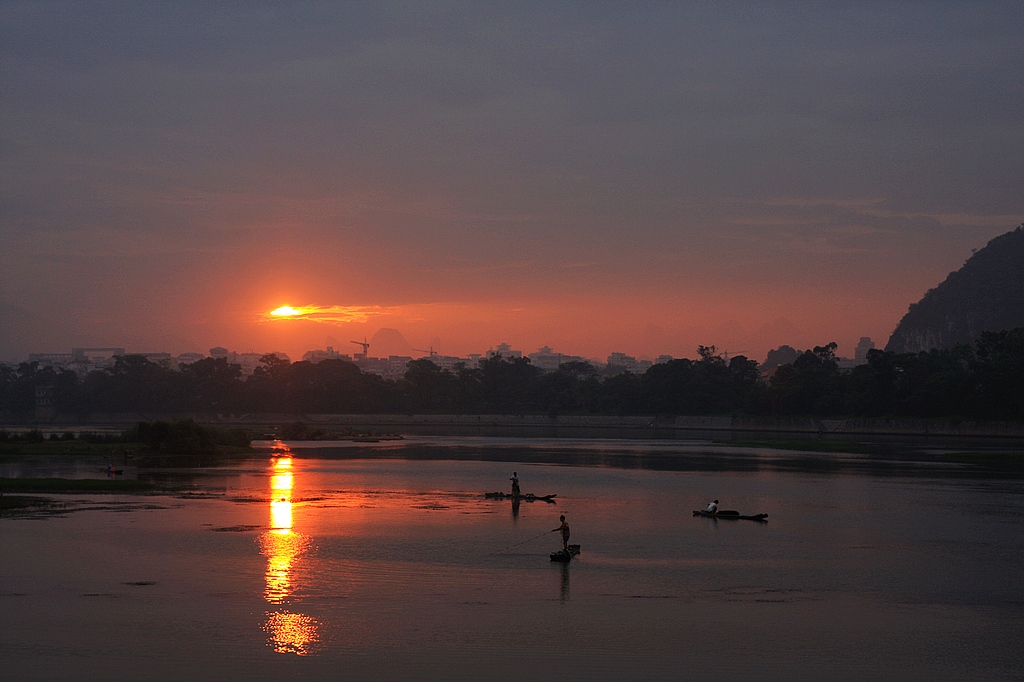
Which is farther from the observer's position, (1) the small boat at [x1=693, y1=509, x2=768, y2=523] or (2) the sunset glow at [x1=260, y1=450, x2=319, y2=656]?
(1) the small boat at [x1=693, y1=509, x2=768, y2=523]

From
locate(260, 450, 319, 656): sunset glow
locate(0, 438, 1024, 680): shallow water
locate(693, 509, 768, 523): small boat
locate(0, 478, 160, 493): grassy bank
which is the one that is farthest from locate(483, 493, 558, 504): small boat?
locate(0, 478, 160, 493): grassy bank

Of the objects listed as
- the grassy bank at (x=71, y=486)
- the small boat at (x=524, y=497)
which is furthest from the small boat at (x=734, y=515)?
the grassy bank at (x=71, y=486)

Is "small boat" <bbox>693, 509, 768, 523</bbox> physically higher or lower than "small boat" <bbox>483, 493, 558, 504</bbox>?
lower

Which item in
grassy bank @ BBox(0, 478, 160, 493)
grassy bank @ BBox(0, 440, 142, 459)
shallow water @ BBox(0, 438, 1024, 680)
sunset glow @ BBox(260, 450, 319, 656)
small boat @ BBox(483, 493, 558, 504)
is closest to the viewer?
shallow water @ BBox(0, 438, 1024, 680)

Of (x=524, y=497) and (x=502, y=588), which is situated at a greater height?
(x=524, y=497)

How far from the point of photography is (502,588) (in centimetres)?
2900

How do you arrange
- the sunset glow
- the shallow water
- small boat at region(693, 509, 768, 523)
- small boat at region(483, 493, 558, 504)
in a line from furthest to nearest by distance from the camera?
small boat at region(483, 493, 558, 504), small boat at region(693, 509, 768, 523), the sunset glow, the shallow water

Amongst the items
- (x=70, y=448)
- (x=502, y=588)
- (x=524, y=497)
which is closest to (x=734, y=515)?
(x=524, y=497)

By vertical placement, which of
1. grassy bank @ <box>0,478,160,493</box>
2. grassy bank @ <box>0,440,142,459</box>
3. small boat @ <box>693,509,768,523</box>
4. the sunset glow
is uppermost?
grassy bank @ <box>0,440,142,459</box>

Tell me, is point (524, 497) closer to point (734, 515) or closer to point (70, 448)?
point (734, 515)

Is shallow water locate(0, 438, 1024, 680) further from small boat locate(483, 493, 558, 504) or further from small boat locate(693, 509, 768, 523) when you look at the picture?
small boat locate(693, 509, 768, 523)

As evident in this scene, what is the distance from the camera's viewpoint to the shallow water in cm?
2148

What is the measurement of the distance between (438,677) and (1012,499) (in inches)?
1870

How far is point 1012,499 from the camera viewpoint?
5734cm
